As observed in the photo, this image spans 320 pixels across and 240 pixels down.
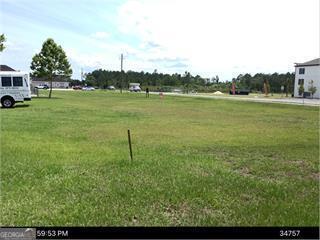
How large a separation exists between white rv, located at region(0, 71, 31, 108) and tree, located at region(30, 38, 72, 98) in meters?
22.7

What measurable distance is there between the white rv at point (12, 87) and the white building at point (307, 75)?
200ft

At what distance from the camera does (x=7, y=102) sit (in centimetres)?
2827

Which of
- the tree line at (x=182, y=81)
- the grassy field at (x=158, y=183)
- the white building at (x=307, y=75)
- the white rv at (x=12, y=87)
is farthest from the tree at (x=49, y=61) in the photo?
the tree line at (x=182, y=81)

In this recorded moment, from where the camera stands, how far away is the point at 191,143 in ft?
38.6

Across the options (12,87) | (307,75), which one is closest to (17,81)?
(12,87)

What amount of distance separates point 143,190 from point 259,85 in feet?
385

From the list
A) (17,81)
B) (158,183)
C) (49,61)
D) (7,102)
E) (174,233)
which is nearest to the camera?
(174,233)

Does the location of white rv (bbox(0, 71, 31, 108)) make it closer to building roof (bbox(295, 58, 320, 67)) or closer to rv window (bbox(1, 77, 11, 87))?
rv window (bbox(1, 77, 11, 87))

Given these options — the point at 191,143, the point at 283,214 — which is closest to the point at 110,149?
the point at 191,143

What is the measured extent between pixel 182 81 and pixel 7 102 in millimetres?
120876

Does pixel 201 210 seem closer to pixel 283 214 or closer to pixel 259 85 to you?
pixel 283 214

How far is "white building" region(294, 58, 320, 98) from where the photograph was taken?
254ft

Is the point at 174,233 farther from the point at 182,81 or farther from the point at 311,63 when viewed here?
the point at 182,81

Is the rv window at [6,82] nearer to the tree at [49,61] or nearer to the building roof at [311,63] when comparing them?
the tree at [49,61]
